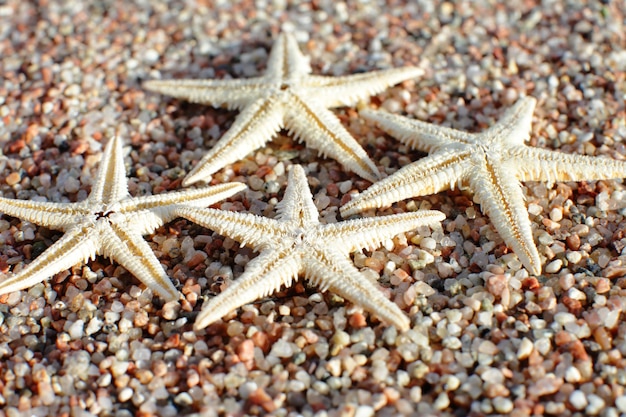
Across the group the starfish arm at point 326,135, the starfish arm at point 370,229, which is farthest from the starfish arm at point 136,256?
the starfish arm at point 326,135

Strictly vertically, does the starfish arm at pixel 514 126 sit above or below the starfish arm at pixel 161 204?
above

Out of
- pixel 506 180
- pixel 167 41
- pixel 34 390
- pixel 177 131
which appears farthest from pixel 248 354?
pixel 167 41

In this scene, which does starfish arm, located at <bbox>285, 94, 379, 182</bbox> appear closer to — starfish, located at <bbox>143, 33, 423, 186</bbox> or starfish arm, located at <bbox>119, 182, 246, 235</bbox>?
starfish, located at <bbox>143, 33, 423, 186</bbox>

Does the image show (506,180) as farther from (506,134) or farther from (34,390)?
(34,390)

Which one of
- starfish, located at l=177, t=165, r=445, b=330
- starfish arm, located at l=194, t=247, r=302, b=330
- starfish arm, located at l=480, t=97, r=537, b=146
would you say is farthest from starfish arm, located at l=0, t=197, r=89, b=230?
starfish arm, located at l=480, t=97, r=537, b=146

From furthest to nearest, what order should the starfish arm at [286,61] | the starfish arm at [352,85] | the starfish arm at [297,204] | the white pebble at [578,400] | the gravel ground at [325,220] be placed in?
the starfish arm at [286,61]
the starfish arm at [352,85]
the starfish arm at [297,204]
the gravel ground at [325,220]
the white pebble at [578,400]

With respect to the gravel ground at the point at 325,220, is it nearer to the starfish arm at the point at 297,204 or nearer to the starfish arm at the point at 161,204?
the starfish arm at the point at 161,204

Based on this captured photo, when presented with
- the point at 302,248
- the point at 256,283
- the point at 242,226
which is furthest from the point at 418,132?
the point at 256,283
